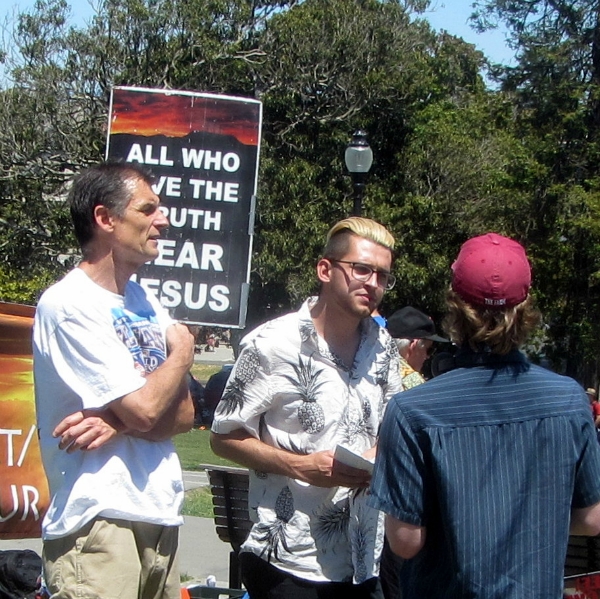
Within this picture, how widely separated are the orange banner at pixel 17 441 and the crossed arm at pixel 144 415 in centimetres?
189

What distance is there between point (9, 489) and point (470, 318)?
3.01m

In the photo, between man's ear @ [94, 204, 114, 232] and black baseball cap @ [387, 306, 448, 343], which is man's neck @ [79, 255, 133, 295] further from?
black baseball cap @ [387, 306, 448, 343]

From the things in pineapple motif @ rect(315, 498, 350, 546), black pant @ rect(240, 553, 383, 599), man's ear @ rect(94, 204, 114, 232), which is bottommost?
black pant @ rect(240, 553, 383, 599)

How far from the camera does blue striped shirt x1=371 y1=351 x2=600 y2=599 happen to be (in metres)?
2.28

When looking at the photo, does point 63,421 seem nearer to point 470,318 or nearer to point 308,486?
point 308,486

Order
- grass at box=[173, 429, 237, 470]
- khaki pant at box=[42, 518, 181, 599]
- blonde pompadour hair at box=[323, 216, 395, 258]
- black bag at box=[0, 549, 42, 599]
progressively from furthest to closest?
grass at box=[173, 429, 237, 470]
black bag at box=[0, 549, 42, 599]
blonde pompadour hair at box=[323, 216, 395, 258]
khaki pant at box=[42, 518, 181, 599]

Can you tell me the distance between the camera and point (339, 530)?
3.21 metres

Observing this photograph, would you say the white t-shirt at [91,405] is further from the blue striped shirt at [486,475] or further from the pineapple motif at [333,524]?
the blue striped shirt at [486,475]

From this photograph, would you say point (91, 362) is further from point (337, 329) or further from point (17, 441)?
point (17, 441)

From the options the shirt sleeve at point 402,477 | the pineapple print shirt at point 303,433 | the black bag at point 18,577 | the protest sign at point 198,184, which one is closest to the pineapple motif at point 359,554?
the pineapple print shirt at point 303,433

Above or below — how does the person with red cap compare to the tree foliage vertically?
below

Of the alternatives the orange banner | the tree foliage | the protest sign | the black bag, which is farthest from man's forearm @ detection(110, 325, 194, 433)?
the tree foliage

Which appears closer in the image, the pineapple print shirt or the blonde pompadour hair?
the pineapple print shirt

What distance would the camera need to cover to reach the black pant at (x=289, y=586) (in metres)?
3.17
